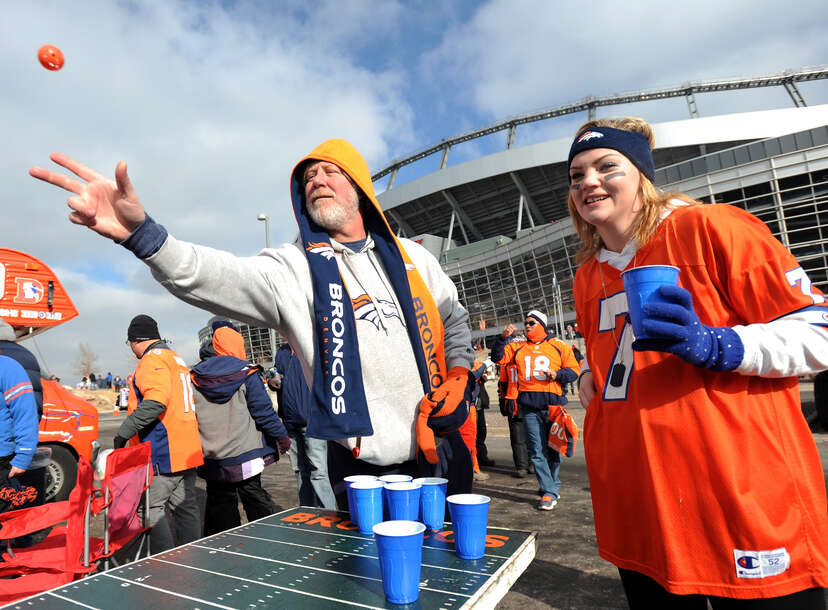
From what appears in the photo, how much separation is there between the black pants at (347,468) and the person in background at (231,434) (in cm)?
239

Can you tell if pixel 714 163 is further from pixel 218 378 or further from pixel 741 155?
pixel 218 378

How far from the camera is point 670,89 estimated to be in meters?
49.3

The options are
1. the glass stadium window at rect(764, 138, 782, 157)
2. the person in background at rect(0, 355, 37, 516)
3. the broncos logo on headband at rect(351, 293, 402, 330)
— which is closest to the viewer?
the broncos logo on headband at rect(351, 293, 402, 330)

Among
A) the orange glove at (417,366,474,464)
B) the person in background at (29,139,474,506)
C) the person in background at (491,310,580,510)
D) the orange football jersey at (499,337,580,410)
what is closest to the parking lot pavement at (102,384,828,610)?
the person in background at (491,310,580,510)

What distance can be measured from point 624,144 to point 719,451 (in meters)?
1.05

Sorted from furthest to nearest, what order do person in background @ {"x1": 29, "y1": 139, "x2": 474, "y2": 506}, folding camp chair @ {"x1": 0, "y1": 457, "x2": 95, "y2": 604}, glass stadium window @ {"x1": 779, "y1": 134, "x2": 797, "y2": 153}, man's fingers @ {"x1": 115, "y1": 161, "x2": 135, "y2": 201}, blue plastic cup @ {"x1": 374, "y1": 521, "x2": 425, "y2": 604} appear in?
1. glass stadium window @ {"x1": 779, "y1": 134, "x2": 797, "y2": 153}
2. folding camp chair @ {"x1": 0, "y1": 457, "x2": 95, "y2": 604}
3. person in background @ {"x1": 29, "y1": 139, "x2": 474, "y2": 506}
4. man's fingers @ {"x1": 115, "y1": 161, "x2": 135, "y2": 201}
5. blue plastic cup @ {"x1": 374, "y1": 521, "x2": 425, "y2": 604}

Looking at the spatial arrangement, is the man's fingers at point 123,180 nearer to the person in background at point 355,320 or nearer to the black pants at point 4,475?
the person in background at point 355,320

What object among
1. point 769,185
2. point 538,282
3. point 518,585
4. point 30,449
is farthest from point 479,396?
point 538,282

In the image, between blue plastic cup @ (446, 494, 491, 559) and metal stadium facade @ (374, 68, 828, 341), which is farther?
metal stadium facade @ (374, 68, 828, 341)

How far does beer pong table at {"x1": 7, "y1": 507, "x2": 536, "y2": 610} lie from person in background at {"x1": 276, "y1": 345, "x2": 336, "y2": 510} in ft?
11.1

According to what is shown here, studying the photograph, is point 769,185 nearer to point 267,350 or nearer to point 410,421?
point 410,421

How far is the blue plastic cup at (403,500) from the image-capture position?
5.58ft

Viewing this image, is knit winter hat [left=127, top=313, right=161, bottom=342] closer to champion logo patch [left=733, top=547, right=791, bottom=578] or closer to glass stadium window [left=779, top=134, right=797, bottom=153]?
champion logo patch [left=733, top=547, right=791, bottom=578]

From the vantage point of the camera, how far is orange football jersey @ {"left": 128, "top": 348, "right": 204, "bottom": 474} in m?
3.92
